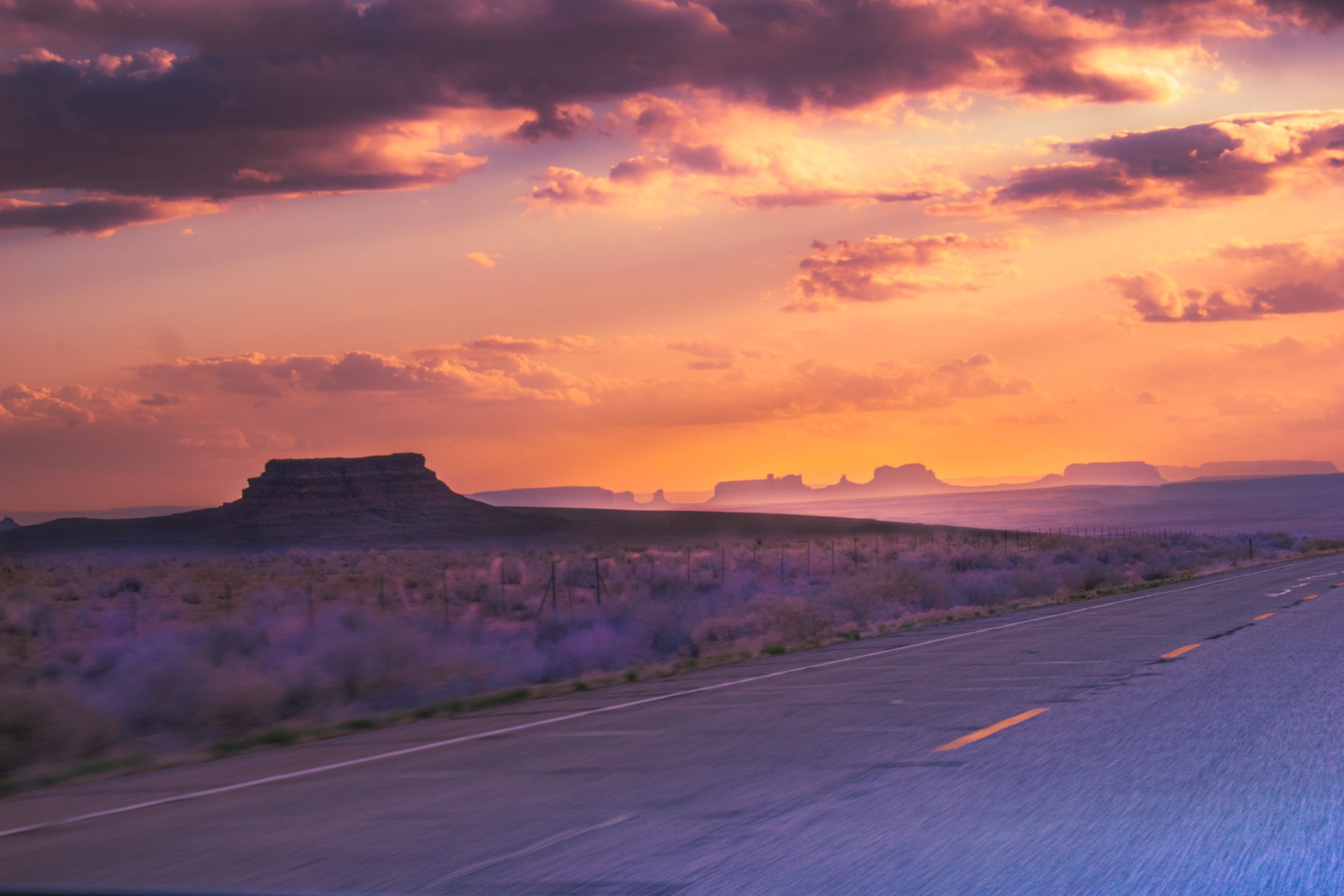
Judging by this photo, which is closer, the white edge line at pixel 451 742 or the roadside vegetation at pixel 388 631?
the white edge line at pixel 451 742

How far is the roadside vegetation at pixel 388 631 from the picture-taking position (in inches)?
492

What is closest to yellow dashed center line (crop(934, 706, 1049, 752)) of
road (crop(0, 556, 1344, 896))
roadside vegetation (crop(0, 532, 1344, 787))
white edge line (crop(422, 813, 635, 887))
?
road (crop(0, 556, 1344, 896))

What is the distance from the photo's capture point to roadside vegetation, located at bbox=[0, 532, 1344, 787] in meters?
12.5

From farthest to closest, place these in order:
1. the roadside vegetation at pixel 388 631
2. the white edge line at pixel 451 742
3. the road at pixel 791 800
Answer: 1. the roadside vegetation at pixel 388 631
2. the white edge line at pixel 451 742
3. the road at pixel 791 800

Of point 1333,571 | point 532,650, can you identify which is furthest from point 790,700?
point 1333,571

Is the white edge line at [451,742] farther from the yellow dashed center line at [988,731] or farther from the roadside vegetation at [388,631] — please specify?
the yellow dashed center line at [988,731]

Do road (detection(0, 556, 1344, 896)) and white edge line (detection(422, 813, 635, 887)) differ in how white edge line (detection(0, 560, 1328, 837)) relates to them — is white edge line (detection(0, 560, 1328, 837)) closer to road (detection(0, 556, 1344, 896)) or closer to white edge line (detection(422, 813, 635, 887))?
road (detection(0, 556, 1344, 896))

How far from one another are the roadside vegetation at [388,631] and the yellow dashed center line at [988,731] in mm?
6274

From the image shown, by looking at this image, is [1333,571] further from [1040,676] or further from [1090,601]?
[1040,676]

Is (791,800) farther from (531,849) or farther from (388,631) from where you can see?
(388,631)

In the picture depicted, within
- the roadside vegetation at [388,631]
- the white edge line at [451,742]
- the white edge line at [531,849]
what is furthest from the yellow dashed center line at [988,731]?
the roadside vegetation at [388,631]

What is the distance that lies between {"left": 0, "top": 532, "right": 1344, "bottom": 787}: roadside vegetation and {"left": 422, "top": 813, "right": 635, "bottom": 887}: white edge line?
562 cm

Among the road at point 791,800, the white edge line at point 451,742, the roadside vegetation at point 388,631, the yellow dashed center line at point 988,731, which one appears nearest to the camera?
the road at point 791,800

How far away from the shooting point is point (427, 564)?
59312mm
